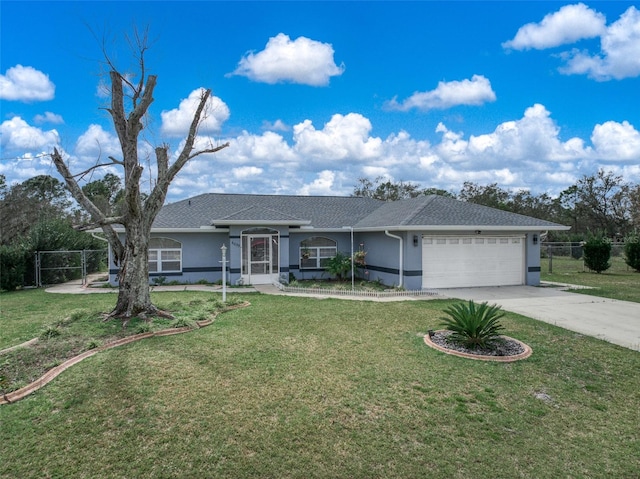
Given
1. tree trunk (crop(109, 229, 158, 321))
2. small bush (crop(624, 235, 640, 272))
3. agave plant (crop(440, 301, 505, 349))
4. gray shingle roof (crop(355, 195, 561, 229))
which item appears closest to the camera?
agave plant (crop(440, 301, 505, 349))

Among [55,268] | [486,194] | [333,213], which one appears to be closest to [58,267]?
[55,268]

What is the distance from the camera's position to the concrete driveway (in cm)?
873

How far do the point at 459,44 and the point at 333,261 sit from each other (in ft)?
32.0

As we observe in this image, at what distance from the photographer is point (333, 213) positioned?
20.4m

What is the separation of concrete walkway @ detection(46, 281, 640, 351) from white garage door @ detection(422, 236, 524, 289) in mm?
585

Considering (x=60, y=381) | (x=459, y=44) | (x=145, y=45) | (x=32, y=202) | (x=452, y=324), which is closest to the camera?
(x=60, y=381)

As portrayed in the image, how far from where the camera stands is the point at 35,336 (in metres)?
8.06

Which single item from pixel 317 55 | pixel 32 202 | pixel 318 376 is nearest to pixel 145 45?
→ pixel 317 55

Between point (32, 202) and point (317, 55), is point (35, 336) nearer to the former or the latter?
point (317, 55)

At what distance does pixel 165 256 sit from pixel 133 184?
8708 millimetres

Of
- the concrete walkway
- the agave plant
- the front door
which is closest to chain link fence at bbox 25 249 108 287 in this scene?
the concrete walkway

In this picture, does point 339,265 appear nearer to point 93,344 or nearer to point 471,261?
point 471,261

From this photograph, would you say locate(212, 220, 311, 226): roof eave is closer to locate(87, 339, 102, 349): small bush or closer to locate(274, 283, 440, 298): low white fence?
locate(274, 283, 440, 298): low white fence

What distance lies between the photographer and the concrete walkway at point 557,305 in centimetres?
884
